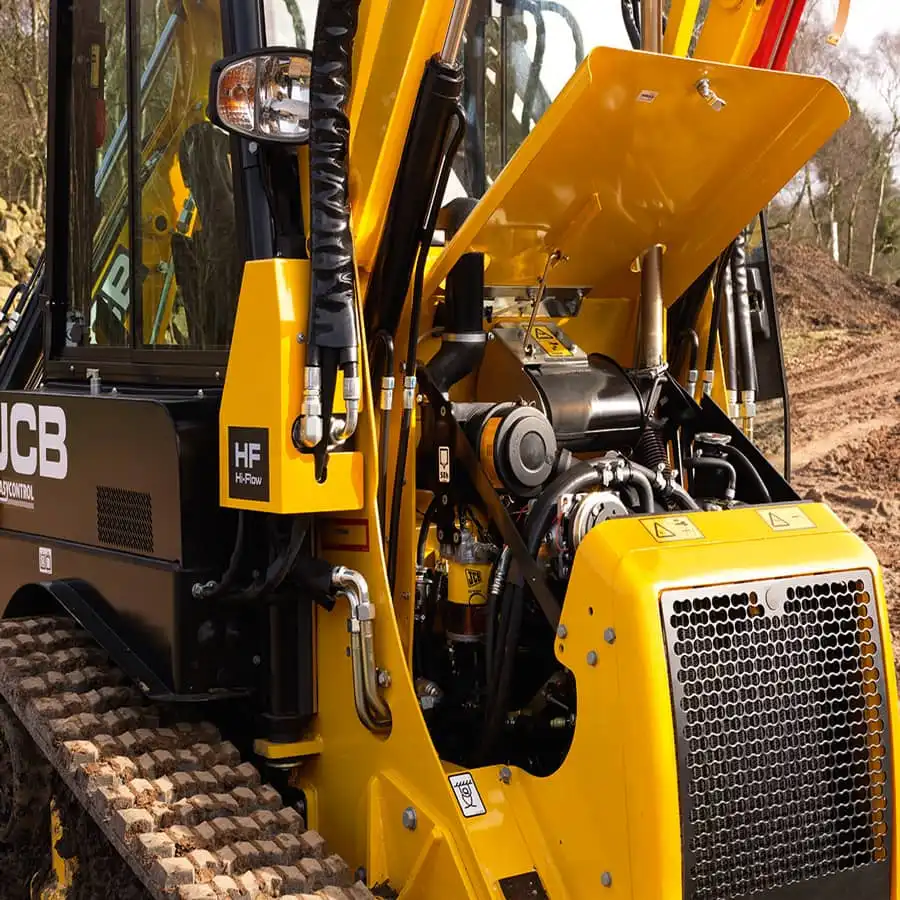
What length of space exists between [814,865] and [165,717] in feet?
5.04

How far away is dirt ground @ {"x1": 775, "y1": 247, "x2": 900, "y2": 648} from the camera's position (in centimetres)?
1122

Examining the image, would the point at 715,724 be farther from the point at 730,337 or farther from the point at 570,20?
the point at 570,20

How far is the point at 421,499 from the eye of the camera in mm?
3123

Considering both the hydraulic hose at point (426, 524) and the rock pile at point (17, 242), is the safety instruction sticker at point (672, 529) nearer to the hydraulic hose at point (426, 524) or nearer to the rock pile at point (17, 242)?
the hydraulic hose at point (426, 524)

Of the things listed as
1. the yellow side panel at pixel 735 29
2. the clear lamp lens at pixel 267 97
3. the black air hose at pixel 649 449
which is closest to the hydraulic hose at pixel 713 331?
the black air hose at pixel 649 449

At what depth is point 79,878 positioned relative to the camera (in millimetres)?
3182

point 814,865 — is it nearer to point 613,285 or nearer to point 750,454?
point 750,454

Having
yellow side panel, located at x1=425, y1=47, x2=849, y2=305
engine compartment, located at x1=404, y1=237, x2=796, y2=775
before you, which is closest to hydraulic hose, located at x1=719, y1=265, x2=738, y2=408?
yellow side panel, located at x1=425, y1=47, x2=849, y2=305

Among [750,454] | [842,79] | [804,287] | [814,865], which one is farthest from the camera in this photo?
[842,79]

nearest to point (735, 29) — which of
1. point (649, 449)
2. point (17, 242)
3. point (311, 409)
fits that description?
point (649, 449)

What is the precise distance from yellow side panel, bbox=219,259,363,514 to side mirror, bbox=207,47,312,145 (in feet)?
0.91

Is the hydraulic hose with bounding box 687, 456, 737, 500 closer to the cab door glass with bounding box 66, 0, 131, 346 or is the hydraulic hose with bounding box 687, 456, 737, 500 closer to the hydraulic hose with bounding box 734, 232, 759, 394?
the hydraulic hose with bounding box 734, 232, 759, 394

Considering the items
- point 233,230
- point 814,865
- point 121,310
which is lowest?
point 814,865

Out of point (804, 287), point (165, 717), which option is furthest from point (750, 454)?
point (804, 287)
